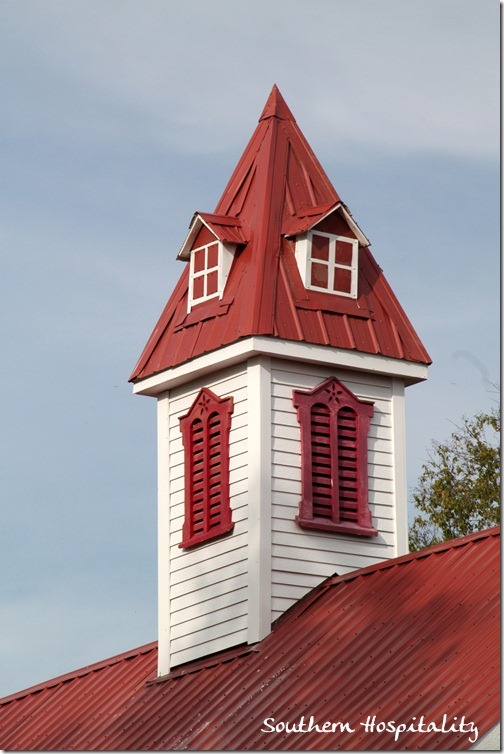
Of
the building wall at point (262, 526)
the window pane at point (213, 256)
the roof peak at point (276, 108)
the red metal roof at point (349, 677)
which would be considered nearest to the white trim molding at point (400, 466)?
the building wall at point (262, 526)

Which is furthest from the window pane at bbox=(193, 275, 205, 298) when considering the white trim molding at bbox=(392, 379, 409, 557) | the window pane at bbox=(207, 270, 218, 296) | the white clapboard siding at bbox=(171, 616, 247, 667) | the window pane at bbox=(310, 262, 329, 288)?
the white clapboard siding at bbox=(171, 616, 247, 667)

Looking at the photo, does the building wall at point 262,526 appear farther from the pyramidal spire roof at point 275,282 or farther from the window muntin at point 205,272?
the window muntin at point 205,272

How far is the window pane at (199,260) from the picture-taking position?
27422mm

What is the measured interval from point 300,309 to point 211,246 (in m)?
1.89

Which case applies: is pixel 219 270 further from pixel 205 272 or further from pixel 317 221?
pixel 317 221

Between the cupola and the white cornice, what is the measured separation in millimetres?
22

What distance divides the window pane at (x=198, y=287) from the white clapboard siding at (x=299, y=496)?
6.52ft

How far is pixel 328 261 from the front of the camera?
2702 cm

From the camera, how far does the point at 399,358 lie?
26.7m

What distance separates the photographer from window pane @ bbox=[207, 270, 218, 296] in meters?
27.1

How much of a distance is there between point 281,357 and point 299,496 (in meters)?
1.88

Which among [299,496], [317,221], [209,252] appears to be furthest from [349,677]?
[209,252]

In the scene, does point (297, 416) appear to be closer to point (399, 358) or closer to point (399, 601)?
point (399, 358)

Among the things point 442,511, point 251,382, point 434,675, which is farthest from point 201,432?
point 442,511
